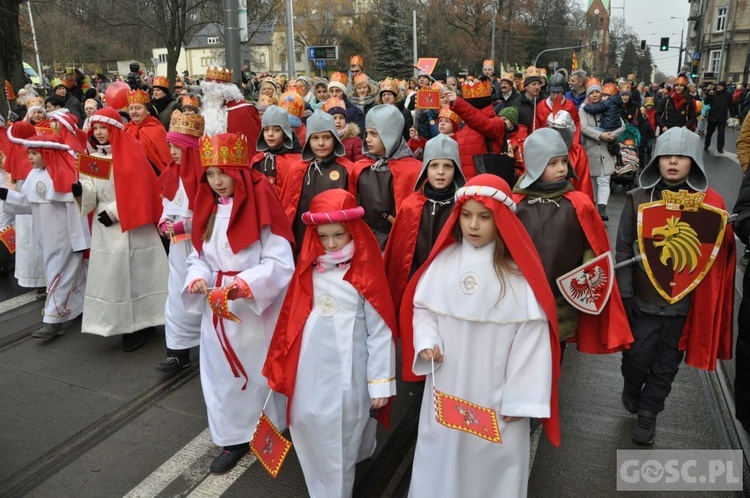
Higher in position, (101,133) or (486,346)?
(101,133)

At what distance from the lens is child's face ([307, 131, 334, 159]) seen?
5527mm

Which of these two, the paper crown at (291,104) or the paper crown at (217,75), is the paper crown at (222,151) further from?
the paper crown at (291,104)

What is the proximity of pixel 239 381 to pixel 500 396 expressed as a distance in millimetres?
1720

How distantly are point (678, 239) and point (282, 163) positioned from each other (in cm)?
364

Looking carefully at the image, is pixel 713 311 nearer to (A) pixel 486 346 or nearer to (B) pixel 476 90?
(A) pixel 486 346

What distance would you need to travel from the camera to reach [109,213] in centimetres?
555

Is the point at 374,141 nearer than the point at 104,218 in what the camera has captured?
Yes

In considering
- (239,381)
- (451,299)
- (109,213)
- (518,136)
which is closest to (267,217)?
(239,381)

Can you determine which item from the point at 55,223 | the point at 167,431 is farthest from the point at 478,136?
the point at 55,223

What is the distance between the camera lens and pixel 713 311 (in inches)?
154

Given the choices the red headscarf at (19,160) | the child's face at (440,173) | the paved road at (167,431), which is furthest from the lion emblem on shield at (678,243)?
the red headscarf at (19,160)

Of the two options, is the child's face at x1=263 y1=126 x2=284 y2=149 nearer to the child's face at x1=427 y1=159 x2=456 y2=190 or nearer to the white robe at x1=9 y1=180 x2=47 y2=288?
the child's face at x1=427 y1=159 x2=456 y2=190

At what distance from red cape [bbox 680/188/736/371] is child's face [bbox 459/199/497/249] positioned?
164 cm

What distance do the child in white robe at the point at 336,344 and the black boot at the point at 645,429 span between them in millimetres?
1918
